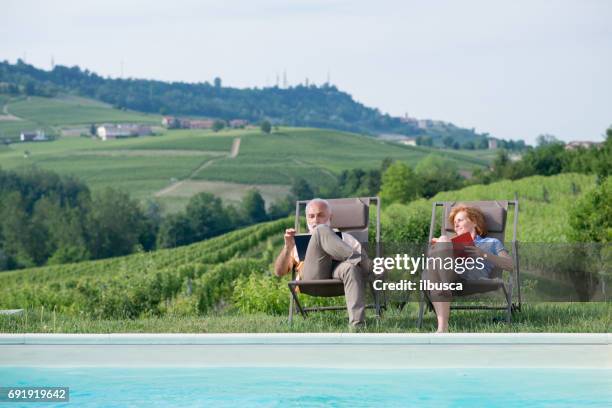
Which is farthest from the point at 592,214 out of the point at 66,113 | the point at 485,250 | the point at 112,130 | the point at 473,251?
the point at 66,113

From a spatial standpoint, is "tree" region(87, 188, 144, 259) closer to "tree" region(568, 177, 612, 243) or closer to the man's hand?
"tree" region(568, 177, 612, 243)

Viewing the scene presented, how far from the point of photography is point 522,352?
4688 mm

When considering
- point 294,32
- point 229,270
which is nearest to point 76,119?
point 294,32

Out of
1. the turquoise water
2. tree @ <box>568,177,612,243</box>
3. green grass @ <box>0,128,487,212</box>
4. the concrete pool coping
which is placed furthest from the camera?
green grass @ <box>0,128,487,212</box>

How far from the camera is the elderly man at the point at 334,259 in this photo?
5504 mm

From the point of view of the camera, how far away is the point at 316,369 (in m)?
4.82

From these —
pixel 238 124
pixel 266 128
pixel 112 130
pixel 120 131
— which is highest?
pixel 238 124

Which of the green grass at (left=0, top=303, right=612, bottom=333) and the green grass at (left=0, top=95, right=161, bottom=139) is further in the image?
the green grass at (left=0, top=95, right=161, bottom=139)

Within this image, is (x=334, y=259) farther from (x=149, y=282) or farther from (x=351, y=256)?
(x=149, y=282)

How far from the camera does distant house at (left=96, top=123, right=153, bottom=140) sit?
101 metres

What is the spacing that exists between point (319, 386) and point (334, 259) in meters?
1.23

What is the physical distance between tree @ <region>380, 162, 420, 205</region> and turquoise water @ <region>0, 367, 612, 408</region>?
196ft

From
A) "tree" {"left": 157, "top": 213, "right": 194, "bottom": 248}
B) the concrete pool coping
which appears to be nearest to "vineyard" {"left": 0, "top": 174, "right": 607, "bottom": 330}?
the concrete pool coping

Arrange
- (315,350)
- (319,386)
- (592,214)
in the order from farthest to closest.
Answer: (592,214)
(315,350)
(319,386)
